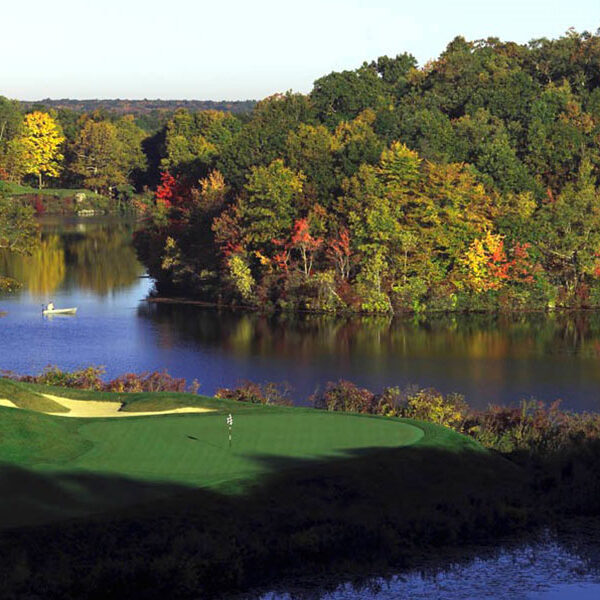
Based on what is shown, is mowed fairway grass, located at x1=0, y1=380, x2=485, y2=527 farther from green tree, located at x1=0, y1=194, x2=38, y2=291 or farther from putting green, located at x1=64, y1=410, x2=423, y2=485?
green tree, located at x1=0, y1=194, x2=38, y2=291

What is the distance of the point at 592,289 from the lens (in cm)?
7538

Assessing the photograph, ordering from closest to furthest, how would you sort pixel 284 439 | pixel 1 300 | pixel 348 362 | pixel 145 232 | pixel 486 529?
pixel 486 529 → pixel 284 439 → pixel 348 362 → pixel 1 300 → pixel 145 232

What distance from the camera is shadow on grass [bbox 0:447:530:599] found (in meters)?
23.2

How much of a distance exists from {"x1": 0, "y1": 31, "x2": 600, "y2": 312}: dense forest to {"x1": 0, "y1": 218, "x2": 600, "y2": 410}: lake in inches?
105

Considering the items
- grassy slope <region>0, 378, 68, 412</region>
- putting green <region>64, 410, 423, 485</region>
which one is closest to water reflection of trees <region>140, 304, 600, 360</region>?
grassy slope <region>0, 378, 68, 412</region>

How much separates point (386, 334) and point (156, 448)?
123 ft

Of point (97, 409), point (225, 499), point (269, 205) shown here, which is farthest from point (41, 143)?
point (225, 499)

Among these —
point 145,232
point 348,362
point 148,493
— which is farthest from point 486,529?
point 145,232

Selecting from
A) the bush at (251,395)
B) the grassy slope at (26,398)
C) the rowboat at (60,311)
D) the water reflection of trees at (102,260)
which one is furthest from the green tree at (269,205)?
the grassy slope at (26,398)

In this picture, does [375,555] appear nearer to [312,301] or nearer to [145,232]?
[312,301]

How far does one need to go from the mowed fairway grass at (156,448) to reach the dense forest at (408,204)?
3488cm

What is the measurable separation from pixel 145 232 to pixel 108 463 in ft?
215

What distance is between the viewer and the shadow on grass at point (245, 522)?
2317cm

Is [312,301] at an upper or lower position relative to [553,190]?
lower
